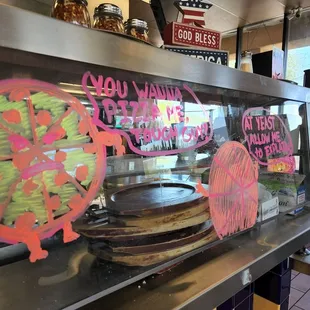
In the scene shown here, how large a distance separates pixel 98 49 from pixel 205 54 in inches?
15.0

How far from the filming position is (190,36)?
83 centimetres

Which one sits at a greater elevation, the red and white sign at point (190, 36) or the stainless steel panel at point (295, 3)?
the stainless steel panel at point (295, 3)

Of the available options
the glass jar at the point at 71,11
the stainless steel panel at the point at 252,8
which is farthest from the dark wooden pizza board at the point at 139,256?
the stainless steel panel at the point at 252,8

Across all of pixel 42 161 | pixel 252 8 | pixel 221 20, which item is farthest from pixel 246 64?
pixel 221 20

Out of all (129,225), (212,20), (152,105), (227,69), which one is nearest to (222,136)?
(227,69)

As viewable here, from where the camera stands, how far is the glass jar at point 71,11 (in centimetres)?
60

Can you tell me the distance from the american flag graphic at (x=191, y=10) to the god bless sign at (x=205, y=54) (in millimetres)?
146

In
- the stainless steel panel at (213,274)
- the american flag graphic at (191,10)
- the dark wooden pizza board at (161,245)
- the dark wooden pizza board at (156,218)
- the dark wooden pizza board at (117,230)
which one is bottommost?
the stainless steel panel at (213,274)

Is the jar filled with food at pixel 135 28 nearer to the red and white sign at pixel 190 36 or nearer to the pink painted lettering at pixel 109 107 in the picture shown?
the red and white sign at pixel 190 36

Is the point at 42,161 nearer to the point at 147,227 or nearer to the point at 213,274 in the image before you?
the point at 147,227

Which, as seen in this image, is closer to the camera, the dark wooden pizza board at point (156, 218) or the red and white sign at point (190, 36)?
the dark wooden pizza board at point (156, 218)

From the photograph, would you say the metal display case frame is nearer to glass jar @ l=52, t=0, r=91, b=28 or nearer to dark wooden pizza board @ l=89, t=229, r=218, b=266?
dark wooden pizza board @ l=89, t=229, r=218, b=266

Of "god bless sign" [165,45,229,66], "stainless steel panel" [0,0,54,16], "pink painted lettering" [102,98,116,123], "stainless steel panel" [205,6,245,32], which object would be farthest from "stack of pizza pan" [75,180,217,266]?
"stainless steel panel" [205,6,245,32]

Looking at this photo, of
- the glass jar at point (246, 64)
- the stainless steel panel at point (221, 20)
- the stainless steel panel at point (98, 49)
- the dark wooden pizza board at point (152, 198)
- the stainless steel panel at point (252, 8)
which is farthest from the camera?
the stainless steel panel at point (221, 20)
